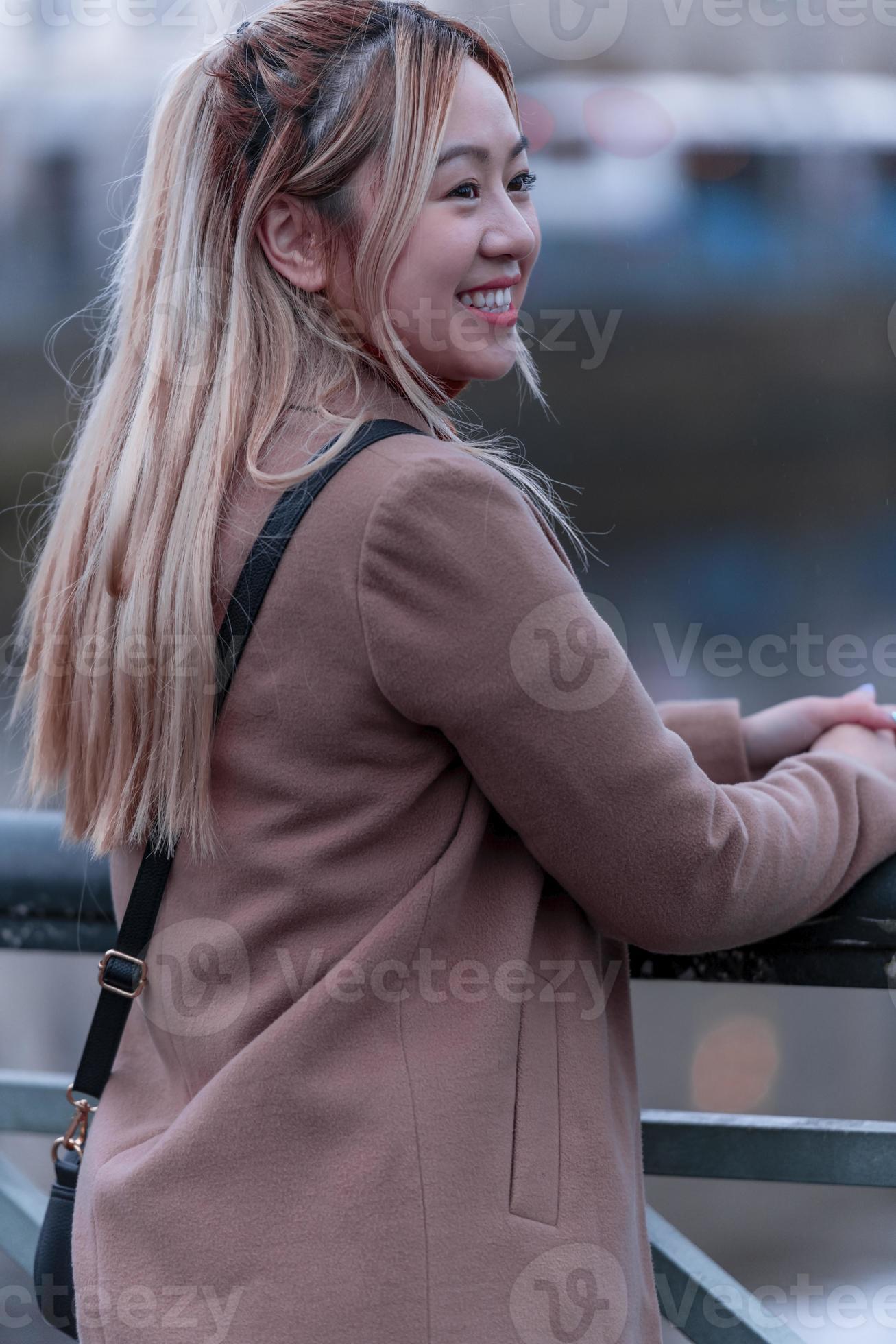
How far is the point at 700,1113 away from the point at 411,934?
34cm

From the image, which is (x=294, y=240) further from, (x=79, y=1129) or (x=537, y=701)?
(x=79, y=1129)

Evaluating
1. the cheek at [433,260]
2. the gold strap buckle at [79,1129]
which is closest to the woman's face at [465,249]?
the cheek at [433,260]

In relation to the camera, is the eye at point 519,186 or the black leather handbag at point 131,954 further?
the eye at point 519,186

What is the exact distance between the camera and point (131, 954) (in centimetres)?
73

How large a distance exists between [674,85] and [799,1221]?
6.79ft

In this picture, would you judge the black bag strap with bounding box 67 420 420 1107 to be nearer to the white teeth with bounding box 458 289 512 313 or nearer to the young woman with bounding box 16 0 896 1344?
the young woman with bounding box 16 0 896 1344

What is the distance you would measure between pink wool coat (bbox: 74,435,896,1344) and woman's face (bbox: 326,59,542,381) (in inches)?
5.8

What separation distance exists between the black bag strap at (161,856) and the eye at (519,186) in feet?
0.51

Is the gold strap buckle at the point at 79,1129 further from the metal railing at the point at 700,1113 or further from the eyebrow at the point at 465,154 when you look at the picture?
the eyebrow at the point at 465,154

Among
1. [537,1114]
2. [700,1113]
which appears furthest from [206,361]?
[700,1113]

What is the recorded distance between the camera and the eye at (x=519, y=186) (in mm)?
761

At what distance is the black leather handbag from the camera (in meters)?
0.66

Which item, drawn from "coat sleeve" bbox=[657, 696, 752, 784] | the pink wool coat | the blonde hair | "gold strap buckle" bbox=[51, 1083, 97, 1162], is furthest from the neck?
"gold strap buckle" bbox=[51, 1083, 97, 1162]

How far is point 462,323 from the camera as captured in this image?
779 millimetres
